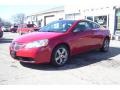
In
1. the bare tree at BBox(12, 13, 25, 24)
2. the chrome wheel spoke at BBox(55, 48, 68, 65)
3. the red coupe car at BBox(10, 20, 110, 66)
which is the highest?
the bare tree at BBox(12, 13, 25, 24)

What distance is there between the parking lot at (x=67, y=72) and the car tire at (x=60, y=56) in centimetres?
17

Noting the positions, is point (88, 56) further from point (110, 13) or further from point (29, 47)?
point (110, 13)

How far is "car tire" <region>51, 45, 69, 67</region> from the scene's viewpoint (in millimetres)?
7875

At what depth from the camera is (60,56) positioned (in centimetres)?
809

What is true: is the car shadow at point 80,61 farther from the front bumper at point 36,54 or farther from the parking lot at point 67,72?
the front bumper at point 36,54

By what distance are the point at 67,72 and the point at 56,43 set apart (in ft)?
3.30

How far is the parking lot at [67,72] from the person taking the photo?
6421 millimetres

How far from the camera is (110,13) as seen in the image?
876 inches

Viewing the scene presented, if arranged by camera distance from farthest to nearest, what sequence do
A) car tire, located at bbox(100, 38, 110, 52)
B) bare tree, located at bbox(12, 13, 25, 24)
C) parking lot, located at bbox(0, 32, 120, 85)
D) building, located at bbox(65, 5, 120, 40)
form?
bare tree, located at bbox(12, 13, 25, 24)
building, located at bbox(65, 5, 120, 40)
car tire, located at bbox(100, 38, 110, 52)
parking lot, located at bbox(0, 32, 120, 85)

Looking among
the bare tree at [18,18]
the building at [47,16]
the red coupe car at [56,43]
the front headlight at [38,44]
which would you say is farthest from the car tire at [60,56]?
the bare tree at [18,18]

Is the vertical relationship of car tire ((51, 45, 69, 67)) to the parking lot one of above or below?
above

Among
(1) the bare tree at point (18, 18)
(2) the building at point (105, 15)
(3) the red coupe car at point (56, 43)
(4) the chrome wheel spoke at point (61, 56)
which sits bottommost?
(4) the chrome wheel spoke at point (61, 56)

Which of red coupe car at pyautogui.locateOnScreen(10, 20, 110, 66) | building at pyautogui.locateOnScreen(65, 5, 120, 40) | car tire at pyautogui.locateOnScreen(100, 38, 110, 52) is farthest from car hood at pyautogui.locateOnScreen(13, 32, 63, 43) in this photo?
building at pyautogui.locateOnScreen(65, 5, 120, 40)

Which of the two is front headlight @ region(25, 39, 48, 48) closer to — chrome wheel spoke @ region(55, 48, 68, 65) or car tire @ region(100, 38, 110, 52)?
chrome wheel spoke @ region(55, 48, 68, 65)
